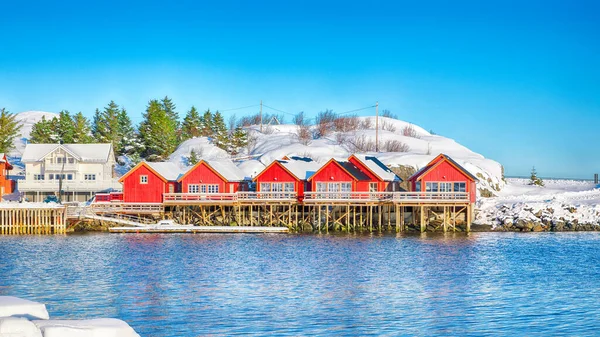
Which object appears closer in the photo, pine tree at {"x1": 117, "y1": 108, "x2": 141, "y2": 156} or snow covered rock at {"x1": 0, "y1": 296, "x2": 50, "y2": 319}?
snow covered rock at {"x1": 0, "y1": 296, "x2": 50, "y2": 319}

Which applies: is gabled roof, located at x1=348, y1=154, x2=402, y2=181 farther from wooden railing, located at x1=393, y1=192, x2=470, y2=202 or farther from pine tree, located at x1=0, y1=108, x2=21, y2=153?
pine tree, located at x1=0, y1=108, x2=21, y2=153

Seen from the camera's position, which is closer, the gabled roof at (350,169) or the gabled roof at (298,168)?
the gabled roof at (350,169)

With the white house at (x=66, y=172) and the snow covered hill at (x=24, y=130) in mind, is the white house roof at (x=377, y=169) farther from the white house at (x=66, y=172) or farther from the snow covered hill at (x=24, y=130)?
the snow covered hill at (x=24, y=130)

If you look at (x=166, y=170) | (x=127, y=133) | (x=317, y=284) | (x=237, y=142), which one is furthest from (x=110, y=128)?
(x=317, y=284)

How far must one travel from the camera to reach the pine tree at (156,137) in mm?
87562

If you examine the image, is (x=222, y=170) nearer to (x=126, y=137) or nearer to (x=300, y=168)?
(x=300, y=168)

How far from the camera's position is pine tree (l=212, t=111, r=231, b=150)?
92.9 meters

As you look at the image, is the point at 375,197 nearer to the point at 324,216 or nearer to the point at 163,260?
the point at 324,216

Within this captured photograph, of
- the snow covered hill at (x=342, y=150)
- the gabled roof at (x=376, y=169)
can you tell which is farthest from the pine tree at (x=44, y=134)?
the gabled roof at (x=376, y=169)

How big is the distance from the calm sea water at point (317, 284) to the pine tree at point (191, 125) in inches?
2225

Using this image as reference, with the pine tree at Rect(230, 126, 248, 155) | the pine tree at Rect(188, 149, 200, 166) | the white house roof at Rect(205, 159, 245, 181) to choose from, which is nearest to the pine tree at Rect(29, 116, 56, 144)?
the pine tree at Rect(188, 149, 200, 166)

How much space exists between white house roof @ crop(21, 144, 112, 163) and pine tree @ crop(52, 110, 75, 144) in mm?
17160

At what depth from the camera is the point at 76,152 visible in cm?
7012

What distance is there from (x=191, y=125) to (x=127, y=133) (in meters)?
13.7
